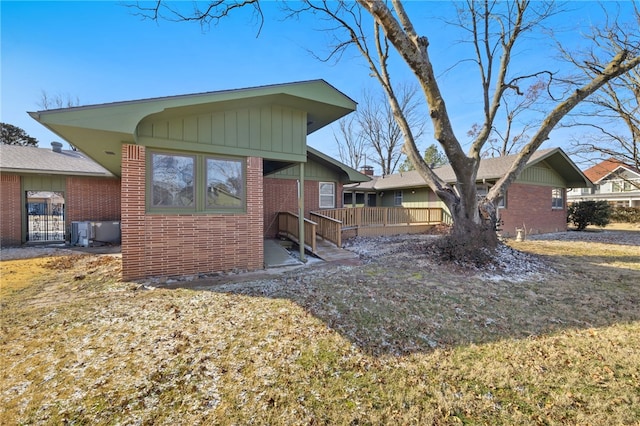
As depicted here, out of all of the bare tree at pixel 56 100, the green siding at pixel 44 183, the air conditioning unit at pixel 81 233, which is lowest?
the air conditioning unit at pixel 81 233

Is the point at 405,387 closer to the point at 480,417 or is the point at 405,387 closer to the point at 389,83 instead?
the point at 480,417

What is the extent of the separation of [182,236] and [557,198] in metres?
21.9

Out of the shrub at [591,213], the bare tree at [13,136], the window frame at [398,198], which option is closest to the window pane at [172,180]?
the window frame at [398,198]

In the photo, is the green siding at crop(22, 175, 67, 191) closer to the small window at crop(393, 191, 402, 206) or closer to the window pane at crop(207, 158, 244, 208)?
the window pane at crop(207, 158, 244, 208)

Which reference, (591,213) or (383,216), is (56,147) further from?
(591,213)

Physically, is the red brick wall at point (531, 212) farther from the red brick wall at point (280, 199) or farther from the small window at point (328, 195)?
the red brick wall at point (280, 199)

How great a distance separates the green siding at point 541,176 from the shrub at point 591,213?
189 centimetres

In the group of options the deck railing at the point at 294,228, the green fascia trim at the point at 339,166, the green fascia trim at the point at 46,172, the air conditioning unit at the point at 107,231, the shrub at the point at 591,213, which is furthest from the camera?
the shrub at the point at 591,213

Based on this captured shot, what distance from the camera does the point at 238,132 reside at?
21.6ft

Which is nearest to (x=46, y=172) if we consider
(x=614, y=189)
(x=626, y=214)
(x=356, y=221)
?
(x=356, y=221)

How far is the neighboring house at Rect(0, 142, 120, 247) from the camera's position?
36.8 ft

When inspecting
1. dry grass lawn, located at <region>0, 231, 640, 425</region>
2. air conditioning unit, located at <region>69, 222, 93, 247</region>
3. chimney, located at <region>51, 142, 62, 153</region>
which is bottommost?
dry grass lawn, located at <region>0, 231, 640, 425</region>

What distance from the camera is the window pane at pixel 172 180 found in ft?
19.2

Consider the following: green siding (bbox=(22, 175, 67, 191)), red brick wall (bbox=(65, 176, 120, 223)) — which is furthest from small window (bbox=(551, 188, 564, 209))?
green siding (bbox=(22, 175, 67, 191))
